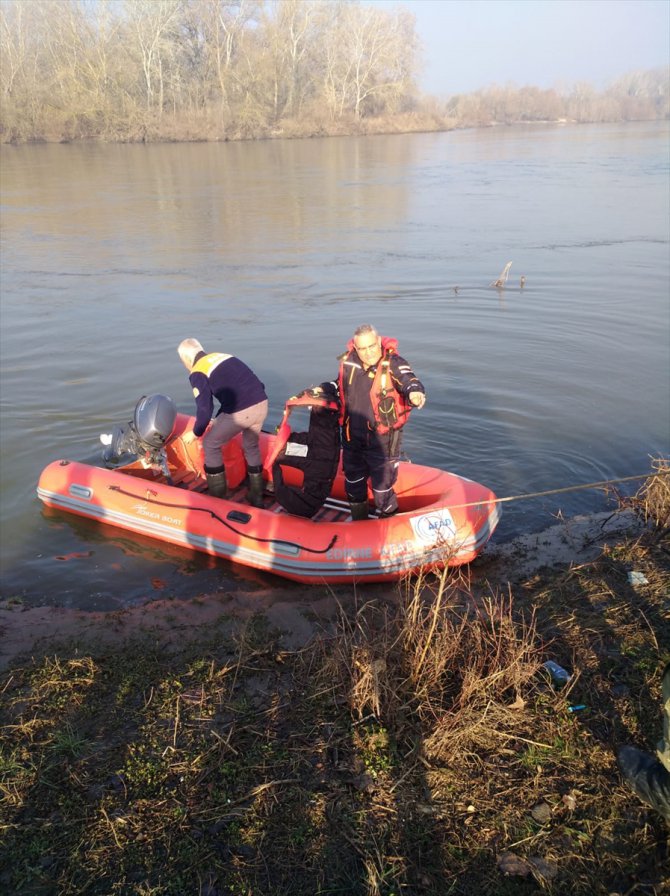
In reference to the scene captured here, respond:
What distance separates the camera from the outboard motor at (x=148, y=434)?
241 inches

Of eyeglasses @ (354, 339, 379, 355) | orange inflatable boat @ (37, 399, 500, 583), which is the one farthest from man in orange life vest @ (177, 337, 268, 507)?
eyeglasses @ (354, 339, 379, 355)

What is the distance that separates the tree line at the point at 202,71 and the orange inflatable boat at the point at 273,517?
138ft

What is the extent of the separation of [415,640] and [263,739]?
2.82ft

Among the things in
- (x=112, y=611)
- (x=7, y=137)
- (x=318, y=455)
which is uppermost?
(x=7, y=137)

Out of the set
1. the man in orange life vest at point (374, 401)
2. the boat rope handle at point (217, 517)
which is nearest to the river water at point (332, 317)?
the boat rope handle at point (217, 517)

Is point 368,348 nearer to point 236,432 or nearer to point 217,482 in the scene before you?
point 236,432

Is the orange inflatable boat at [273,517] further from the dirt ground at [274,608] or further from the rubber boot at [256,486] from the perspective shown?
the dirt ground at [274,608]

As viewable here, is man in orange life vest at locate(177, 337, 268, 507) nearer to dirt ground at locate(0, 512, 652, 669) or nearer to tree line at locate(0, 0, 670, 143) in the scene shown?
dirt ground at locate(0, 512, 652, 669)

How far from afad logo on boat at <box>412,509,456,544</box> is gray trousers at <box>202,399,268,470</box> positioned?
1.62 m

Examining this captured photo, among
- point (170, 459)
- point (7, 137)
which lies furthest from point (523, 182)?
point (7, 137)

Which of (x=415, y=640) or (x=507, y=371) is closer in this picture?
(x=415, y=640)

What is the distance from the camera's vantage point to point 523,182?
2480 centimetres

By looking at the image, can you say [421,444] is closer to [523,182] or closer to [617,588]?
[617,588]

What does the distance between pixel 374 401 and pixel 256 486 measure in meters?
1.59
